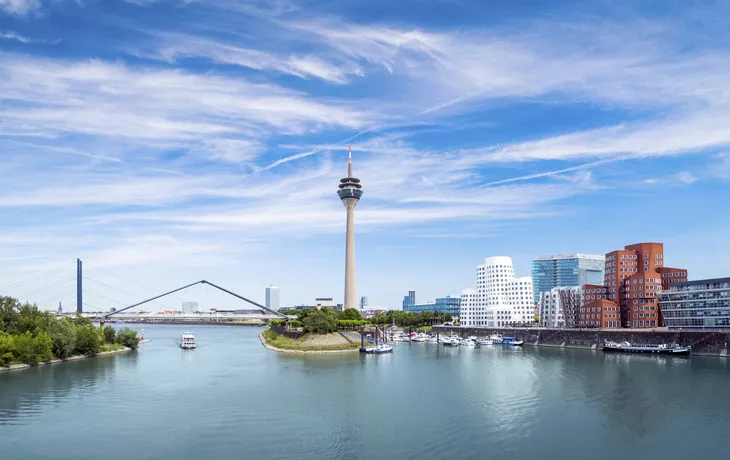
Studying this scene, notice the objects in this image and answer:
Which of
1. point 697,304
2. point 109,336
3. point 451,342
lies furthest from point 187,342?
point 697,304

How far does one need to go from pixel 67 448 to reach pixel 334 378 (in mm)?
22849

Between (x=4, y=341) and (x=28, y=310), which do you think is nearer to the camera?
(x=4, y=341)

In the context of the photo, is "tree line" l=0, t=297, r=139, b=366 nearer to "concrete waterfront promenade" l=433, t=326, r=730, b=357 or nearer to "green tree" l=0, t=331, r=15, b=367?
"green tree" l=0, t=331, r=15, b=367

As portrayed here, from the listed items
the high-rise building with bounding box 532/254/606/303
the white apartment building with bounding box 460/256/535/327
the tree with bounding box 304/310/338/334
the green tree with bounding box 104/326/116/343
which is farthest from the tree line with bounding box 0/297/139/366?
the high-rise building with bounding box 532/254/606/303

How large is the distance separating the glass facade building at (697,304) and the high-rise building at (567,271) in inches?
3408

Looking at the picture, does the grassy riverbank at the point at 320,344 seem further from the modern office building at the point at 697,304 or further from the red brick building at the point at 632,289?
the modern office building at the point at 697,304

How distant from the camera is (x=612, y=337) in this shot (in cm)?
7269

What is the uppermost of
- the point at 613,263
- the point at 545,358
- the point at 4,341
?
the point at 613,263

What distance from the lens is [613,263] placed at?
8450 centimetres

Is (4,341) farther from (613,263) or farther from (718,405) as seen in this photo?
(613,263)

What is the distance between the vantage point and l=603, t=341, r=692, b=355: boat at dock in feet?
209

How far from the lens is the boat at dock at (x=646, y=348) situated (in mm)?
63684

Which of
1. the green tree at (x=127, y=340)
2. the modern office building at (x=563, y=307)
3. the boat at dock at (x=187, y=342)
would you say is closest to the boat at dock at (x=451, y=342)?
the modern office building at (x=563, y=307)

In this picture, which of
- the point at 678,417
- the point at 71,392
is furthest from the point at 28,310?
the point at 678,417
